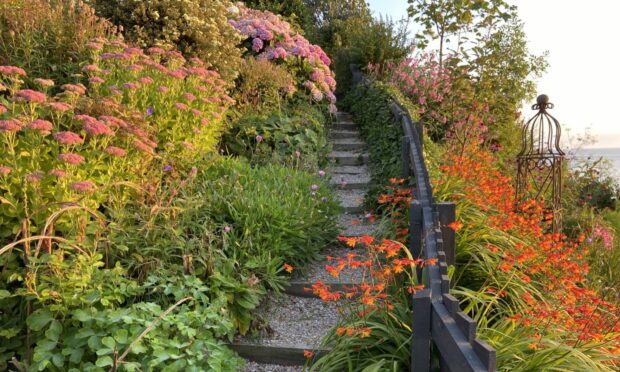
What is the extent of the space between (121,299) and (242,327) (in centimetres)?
86

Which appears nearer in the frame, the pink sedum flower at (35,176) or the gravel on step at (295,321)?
the pink sedum flower at (35,176)

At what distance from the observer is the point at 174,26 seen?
7.12 meters

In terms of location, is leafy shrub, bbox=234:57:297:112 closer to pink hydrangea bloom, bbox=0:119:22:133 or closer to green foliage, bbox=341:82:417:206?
green foliage, bbox=341:82:417:206

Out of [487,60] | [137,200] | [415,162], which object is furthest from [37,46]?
[487,60]

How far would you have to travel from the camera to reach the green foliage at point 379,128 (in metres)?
6.26

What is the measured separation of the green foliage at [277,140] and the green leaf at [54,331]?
12.2 ft

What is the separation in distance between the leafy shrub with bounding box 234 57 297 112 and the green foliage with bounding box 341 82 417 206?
153cm

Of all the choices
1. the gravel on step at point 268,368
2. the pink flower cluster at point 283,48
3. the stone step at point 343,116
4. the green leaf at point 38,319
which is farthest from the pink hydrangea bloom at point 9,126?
the stone step at point 343,116

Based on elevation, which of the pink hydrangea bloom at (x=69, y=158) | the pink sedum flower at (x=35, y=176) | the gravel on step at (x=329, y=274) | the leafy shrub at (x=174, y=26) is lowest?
the gravel on step at (x=329, y=274)

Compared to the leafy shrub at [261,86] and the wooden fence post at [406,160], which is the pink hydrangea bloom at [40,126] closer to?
the wooden fence post at [406,160]

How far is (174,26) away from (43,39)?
205cm

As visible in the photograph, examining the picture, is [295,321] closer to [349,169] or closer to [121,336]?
[121,336]

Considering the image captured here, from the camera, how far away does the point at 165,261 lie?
11.2 ft

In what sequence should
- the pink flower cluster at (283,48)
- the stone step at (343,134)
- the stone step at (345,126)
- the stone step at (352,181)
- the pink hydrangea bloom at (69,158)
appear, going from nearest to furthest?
the pink hydrangea bloom at (69,158), the stone step at (352,181), the stone step at (343,134), the pink flower cluster at (283,48), the stone step at (345,126)
